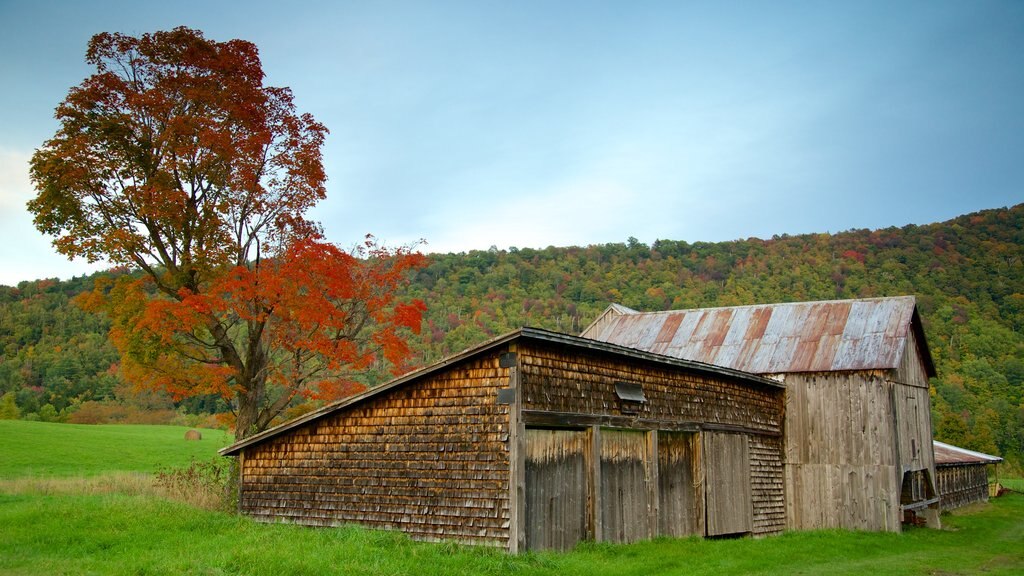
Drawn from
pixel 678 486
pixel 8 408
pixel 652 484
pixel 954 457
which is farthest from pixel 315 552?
pixel 8 408

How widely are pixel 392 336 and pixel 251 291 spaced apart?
4034 mm

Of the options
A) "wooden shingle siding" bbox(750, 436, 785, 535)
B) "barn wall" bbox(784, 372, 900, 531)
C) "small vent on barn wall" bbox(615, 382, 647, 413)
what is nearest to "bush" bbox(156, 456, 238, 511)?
"small vent on barn wall" bbox(615, 382, 647, 413)

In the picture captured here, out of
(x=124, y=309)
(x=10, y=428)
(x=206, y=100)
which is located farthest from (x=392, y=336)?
(x=10, y=428)

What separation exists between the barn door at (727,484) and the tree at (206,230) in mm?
8754

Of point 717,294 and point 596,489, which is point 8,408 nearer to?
point 596,489

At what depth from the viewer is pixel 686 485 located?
18.8 meters

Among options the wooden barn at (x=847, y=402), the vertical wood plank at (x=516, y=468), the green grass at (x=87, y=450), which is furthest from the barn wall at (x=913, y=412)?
the green grass at (x=87, y=450)

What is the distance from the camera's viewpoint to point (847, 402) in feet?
77.1

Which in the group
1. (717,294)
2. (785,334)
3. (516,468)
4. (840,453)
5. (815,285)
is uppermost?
(815,285)

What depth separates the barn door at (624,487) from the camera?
15906mm

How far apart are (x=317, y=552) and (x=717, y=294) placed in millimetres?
66266

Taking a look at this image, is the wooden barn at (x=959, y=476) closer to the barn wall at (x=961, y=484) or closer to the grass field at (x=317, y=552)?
the barn wall at (x=961, y=484)

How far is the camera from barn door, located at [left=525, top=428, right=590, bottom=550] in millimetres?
14172

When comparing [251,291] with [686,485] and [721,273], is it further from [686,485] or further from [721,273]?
[721,273]
